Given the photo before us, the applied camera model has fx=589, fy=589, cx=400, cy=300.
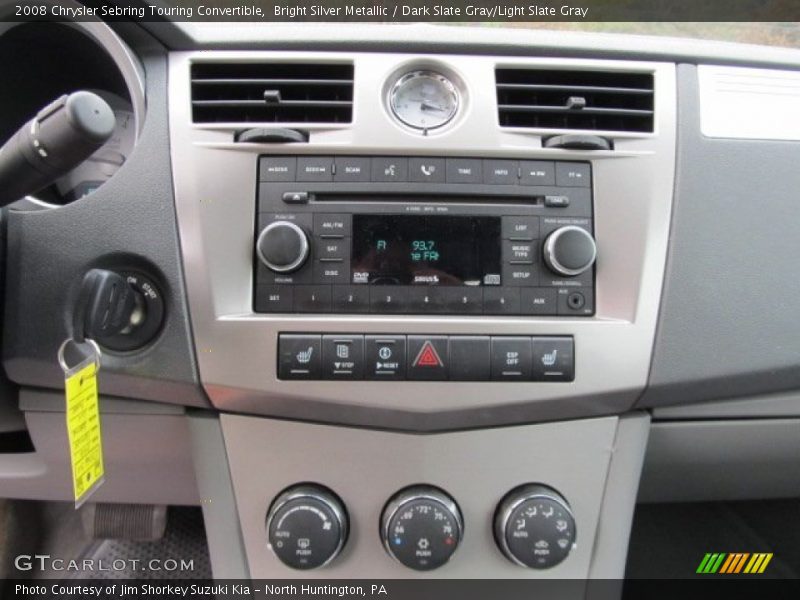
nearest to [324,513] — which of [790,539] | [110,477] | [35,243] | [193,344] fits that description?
[193,344]

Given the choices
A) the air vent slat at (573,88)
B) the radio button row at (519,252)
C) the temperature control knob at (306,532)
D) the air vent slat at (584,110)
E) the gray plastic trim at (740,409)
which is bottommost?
the temperature control knob at (306,532)

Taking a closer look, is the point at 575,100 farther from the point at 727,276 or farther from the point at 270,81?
the point at 270,81

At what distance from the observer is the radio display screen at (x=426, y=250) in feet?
2.51

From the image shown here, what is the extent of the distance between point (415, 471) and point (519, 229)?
1.13ft

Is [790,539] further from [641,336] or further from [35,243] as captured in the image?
[35,243]

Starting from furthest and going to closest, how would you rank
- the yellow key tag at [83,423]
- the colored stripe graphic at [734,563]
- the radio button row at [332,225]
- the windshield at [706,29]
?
1. the colored stripe graphic at [734,563]
2. the windshield at [706,29]
3. the radio button row at [332,225]
4. the yellow key tag at [83,423]

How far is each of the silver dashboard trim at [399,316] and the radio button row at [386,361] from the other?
0.01 m

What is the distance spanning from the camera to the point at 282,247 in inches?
28.9

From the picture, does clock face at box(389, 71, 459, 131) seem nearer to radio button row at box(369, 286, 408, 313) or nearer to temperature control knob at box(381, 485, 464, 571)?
radio button row at box(369, 286, 408, 313)

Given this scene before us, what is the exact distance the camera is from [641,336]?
2.47 ft

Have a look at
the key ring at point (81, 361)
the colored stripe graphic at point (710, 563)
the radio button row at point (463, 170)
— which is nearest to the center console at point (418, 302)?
the radio button row at point (463, 170)

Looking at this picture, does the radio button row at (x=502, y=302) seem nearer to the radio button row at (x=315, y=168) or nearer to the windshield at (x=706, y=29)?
the radio button row at (x=315, y=168)

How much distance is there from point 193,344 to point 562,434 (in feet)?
1.62

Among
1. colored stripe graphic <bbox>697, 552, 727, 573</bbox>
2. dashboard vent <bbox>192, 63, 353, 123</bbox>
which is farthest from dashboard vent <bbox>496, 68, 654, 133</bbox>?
colored stripe graphic <bbox>697, 552, 727, 573</bbox>
